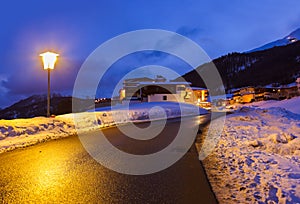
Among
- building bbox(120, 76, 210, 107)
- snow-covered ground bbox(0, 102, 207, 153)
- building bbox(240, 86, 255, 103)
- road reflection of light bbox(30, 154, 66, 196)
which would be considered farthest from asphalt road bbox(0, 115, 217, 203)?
building bbox(240, 86, 255, 103)

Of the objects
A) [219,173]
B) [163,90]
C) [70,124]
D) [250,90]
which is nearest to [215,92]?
[250,90]

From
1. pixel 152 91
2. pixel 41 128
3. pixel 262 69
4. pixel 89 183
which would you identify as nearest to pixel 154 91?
pixel 152 91

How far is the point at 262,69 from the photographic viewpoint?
529ft

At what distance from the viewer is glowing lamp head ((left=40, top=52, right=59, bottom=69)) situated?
55.8ft

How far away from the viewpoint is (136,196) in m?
4.63

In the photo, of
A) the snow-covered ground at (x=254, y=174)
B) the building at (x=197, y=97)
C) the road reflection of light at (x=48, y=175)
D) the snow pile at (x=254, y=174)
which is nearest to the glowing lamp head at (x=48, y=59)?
the road reflection of light at (x=48, y=175)

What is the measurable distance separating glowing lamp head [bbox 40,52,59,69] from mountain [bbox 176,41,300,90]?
4577 inches

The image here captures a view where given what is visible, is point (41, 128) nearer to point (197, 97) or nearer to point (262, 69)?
point (197, 97)

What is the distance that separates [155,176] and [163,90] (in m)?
59.1

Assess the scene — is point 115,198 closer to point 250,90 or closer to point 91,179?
point 91,179

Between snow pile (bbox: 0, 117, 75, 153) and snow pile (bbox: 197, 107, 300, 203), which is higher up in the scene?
snow pile (bbox: 0, 117, 75, 153)

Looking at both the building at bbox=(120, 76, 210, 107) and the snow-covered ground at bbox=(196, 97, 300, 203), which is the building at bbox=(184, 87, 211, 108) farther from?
the snow-covered ground at bbox=(196, 97, 300, 203)

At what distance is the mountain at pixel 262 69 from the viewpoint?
135 m

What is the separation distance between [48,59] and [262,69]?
541ft
